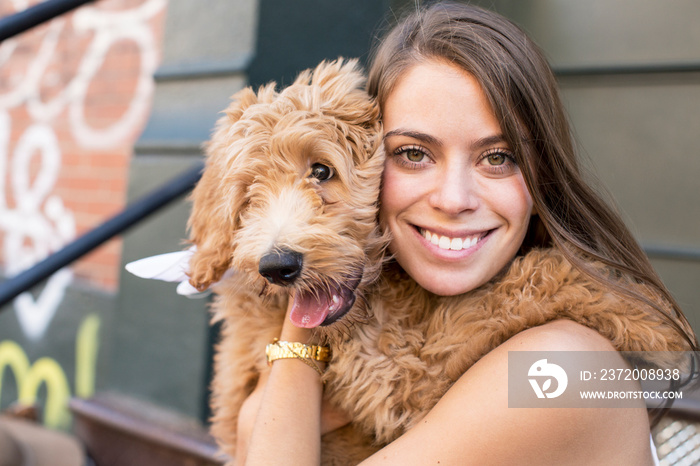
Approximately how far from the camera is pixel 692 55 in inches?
109

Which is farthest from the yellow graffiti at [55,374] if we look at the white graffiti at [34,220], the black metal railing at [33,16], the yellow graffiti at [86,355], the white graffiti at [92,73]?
the black metal railing at [33,16]

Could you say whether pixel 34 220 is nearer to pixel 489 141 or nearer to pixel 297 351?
pixel 297 351

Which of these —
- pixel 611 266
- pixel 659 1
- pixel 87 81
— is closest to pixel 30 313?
pixel 87 81

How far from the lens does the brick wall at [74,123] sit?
4.21m

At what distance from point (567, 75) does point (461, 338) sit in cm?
223

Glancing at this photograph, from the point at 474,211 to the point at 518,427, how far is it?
1.70 feet

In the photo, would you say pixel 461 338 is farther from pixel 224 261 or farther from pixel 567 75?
pixel 567 75

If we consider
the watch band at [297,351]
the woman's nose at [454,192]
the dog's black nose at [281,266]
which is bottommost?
the watch band at [297,351]

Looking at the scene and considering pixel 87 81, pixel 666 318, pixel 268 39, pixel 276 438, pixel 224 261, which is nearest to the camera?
pixel 666 318

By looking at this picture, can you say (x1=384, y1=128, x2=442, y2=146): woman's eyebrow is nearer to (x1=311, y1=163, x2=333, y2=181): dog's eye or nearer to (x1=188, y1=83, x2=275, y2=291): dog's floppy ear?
(x1=311, y1=163, x2=333, y2=181): dog's eye

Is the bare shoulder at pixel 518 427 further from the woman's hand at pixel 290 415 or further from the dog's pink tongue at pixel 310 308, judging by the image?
the dog's pink tongue at pixel 310 308

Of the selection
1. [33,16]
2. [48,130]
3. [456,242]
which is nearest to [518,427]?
[456,242]

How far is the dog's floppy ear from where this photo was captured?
4.83 ft

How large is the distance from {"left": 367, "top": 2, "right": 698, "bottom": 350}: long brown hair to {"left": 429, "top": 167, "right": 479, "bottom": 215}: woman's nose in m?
0.14
